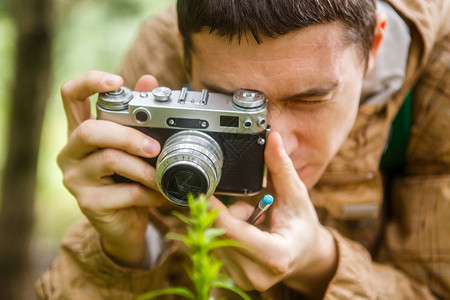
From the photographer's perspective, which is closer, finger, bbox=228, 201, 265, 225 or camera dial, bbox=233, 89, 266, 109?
camera dial, bbox=233, 89, 266, 109

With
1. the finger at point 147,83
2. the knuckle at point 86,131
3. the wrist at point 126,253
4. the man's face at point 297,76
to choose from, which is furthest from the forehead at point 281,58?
the wrist at point 126,253

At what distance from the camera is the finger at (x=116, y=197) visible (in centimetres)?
116

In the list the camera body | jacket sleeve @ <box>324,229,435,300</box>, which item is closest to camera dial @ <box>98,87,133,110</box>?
the camera body

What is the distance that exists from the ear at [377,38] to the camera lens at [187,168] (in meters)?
0.62

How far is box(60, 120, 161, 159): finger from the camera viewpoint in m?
1.05

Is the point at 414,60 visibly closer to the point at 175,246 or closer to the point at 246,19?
the point at 246,19

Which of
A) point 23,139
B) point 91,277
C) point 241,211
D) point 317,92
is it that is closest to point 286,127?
point 317,92

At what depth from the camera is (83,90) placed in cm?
116

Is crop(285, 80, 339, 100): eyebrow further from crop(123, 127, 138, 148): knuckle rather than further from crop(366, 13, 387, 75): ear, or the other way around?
crop(123, 127, 138, 148): knuckle

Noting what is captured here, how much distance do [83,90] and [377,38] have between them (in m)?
0.84

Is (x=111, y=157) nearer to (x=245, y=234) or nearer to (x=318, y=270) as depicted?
(x=245, y=234)

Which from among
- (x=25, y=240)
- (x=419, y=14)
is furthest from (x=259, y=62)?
(x=25, y=240)

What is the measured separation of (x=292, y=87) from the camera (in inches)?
42.3

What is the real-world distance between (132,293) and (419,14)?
1.22 metres
